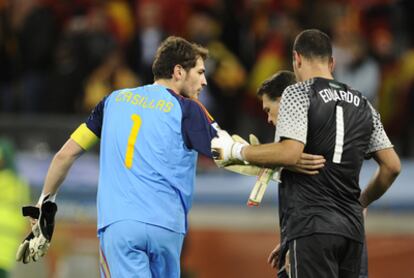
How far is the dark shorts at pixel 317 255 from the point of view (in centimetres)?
719

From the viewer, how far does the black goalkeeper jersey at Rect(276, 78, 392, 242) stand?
7.20m

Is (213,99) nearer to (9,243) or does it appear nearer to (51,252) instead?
(51,252)

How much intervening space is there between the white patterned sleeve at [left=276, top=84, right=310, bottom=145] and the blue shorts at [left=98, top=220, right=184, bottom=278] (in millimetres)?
1029

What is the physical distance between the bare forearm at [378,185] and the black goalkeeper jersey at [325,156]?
1.12 ft

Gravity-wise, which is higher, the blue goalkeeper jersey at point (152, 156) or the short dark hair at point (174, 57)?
the short dark hair at point (174, 57)

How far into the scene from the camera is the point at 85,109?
14.5 metres

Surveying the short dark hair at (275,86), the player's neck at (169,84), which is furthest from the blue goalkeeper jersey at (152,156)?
the short dark hair at (275,86)

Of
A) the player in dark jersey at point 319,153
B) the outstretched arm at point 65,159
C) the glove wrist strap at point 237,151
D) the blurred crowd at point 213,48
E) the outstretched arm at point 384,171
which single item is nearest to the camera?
the player in dark jersey at point 319,153

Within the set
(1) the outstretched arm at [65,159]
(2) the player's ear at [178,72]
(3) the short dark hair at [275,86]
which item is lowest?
(1) the outstretched arm at [65,159]

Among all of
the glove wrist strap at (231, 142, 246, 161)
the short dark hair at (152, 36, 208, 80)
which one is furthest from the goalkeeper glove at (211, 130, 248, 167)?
the short dark hair at (152, 36, 208, 80)

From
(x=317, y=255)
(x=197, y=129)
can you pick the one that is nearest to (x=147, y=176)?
(x=197, y=129)

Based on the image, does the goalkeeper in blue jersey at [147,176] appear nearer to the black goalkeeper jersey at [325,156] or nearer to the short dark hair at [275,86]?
the short dark hair at [275,86]

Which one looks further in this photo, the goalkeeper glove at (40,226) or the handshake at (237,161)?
the goalkeeper glove at (40,226)

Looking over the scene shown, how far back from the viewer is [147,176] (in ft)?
24.4
